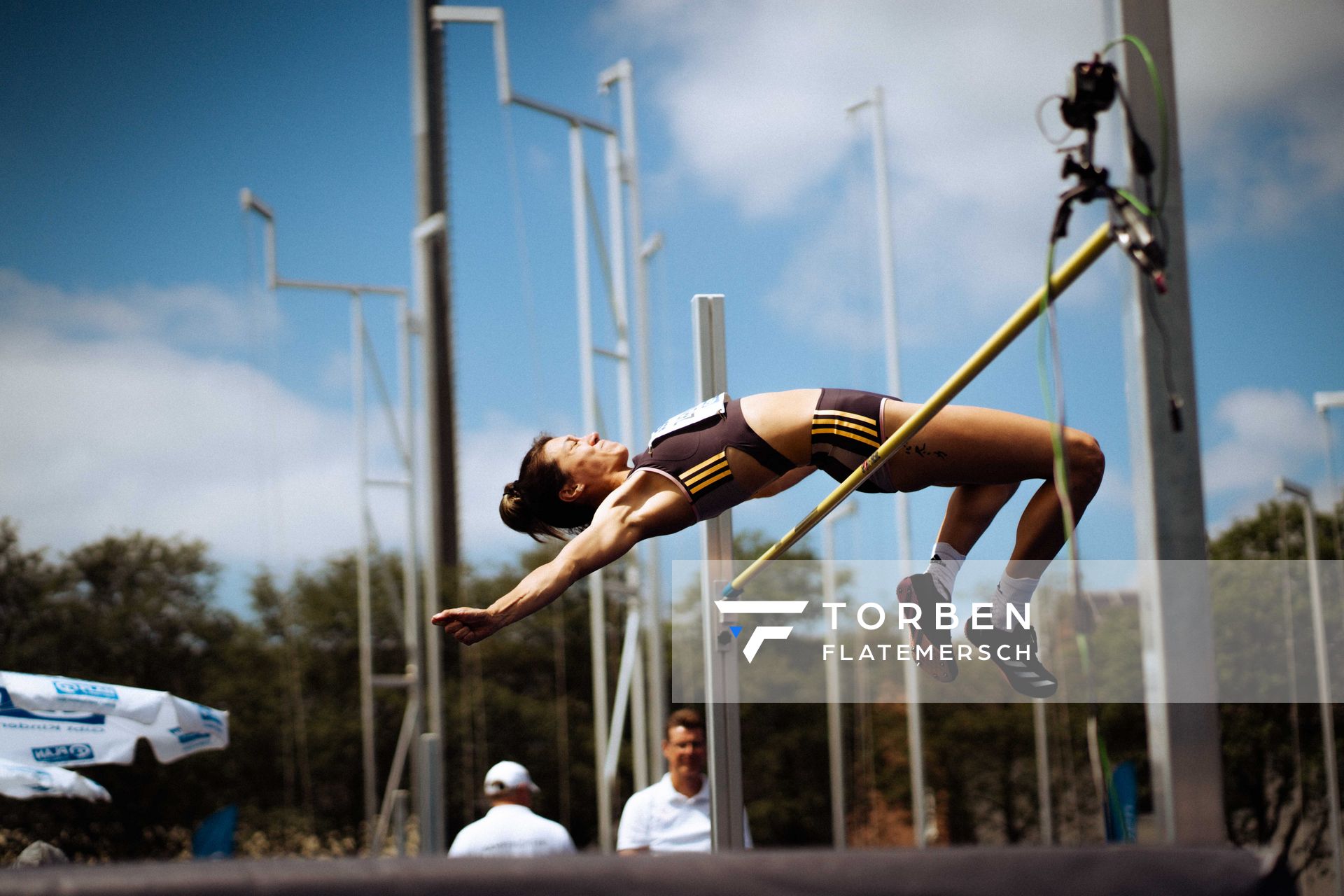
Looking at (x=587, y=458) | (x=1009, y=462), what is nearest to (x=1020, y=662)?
(x=1009, y=462)

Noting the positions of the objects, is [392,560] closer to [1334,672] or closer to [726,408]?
[1334,672]

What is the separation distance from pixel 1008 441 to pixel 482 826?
2876 mm

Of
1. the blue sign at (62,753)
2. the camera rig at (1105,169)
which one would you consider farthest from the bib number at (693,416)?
the blue sign at (62,753)

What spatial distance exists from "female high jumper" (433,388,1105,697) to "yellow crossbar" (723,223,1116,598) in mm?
183

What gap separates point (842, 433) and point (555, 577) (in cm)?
108

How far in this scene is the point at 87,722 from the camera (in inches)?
261

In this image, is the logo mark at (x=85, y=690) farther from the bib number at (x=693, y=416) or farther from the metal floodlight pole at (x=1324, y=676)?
the metal floodlight pole at (x=1324, y=676)

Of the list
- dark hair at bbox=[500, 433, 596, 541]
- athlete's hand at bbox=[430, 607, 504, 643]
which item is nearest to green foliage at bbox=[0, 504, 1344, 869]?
dark hair at bbox=[500, 433, 596, 541]

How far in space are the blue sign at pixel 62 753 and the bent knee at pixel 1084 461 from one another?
16.9 ft

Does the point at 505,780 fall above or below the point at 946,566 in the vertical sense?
below

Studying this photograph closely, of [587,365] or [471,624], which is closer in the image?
[471,624]

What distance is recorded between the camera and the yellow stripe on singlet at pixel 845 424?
4062 millimetres

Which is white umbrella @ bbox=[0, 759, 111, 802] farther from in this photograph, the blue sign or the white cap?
the white cap

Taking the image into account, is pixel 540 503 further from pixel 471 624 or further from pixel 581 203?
pixel 581 203
